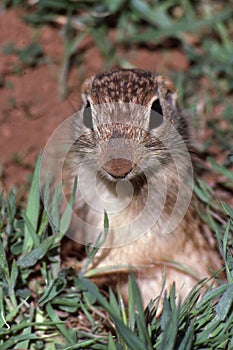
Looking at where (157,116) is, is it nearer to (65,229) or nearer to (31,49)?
(65,229)

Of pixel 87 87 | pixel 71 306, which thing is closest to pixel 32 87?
pixel 87 87

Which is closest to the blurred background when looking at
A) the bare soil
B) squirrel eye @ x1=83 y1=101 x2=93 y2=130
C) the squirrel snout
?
the bare soil

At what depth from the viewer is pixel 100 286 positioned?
13.6ft

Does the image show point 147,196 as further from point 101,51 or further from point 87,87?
point 101,51

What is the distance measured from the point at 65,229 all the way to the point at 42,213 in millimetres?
327

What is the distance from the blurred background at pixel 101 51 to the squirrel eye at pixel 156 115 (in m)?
1.71

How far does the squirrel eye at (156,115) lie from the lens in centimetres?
375

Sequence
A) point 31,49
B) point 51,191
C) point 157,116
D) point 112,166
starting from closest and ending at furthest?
point 112,166 < point 157,116 < point 51,191 < point 31,49

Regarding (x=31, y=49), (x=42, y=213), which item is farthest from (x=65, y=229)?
(x=31, y=49)

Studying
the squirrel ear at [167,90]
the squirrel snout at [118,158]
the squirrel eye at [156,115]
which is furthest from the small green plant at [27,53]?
the squirrel snout at [118,158]

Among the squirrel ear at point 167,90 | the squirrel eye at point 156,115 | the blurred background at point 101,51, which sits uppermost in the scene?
the blurred background at point 101,51

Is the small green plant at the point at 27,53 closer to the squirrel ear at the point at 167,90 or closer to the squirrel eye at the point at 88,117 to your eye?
the squirrel ear at the point at 167,90

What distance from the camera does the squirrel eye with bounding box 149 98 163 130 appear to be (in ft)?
12.3

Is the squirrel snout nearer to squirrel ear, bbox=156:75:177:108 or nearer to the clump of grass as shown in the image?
the clump of grass
